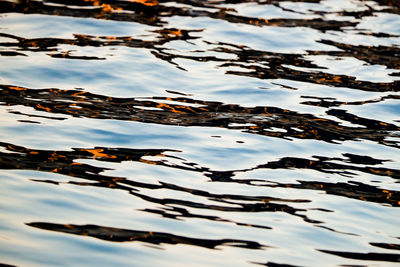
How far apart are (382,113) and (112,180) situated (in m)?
2.97

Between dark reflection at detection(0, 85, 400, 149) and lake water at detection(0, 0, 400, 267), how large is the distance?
0.8 inches

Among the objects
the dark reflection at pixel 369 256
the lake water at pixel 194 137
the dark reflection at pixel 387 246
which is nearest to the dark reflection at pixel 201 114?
the lake water at pixel 194 137

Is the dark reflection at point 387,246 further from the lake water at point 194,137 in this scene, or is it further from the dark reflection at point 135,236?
the dark reflection at point 135,236

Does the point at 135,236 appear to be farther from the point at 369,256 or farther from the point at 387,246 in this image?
the point at 387,246

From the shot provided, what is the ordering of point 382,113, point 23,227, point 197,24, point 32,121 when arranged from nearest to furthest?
point 23,227
point 32,121
point 382,113
point 197,24

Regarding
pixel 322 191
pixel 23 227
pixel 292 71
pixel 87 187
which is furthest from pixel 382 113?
pixel 23 227

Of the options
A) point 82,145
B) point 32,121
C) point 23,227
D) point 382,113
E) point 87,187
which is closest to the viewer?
point 23,227

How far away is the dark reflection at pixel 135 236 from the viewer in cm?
306

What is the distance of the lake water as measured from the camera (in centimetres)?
313

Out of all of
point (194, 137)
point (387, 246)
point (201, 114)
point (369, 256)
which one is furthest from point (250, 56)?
point (369, 256)

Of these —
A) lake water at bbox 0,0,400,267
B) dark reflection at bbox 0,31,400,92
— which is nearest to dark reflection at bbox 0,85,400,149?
lake water at bbox 0,0,400,267

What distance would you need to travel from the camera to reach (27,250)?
2.84 metres

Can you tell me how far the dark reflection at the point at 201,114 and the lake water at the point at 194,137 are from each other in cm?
2

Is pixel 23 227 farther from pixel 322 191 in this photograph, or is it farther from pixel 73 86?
pixel 73 86
